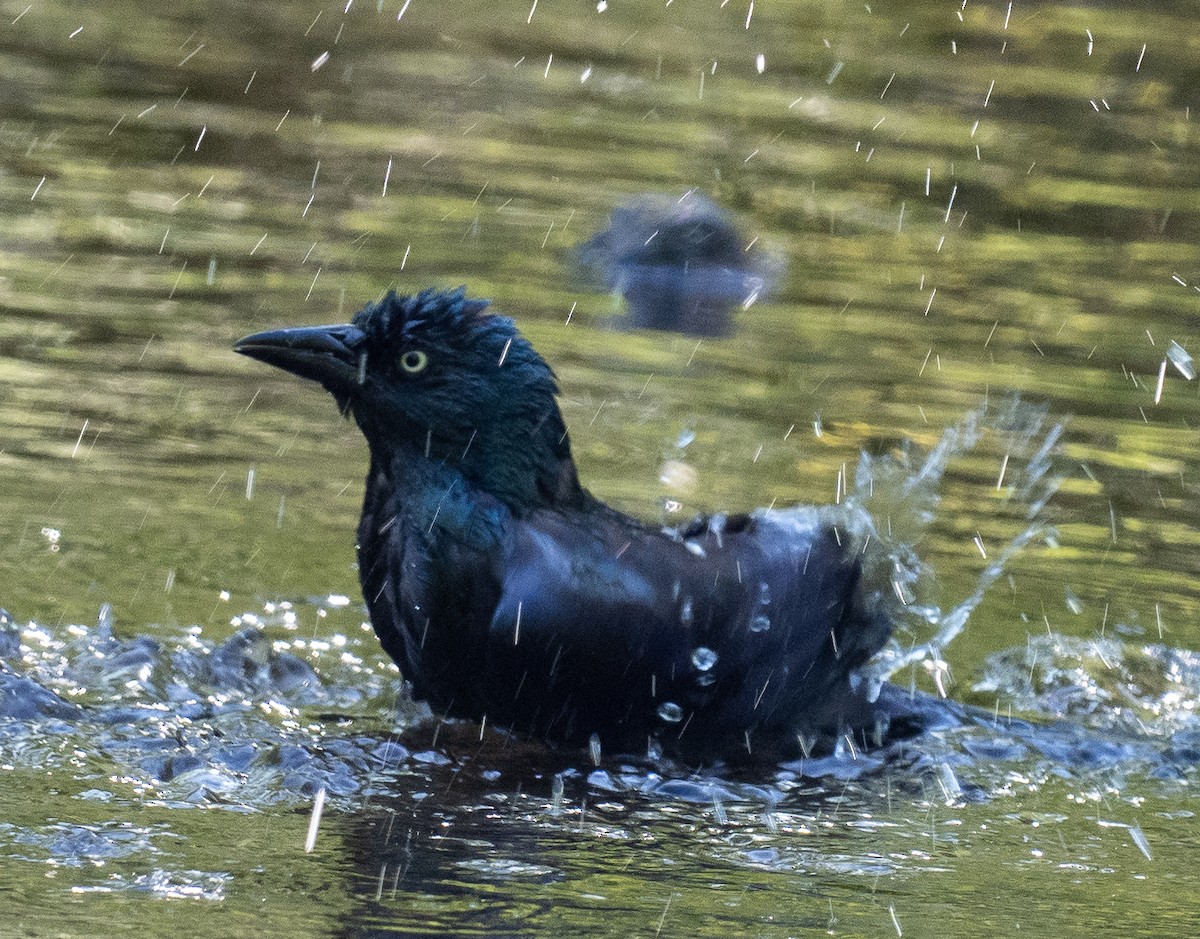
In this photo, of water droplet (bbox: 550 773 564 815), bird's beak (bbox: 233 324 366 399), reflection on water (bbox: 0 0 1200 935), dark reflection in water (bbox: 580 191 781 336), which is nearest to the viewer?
reflection on water (bbox: 0 0 1200 935)

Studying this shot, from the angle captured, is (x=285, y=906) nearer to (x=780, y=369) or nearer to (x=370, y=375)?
(x=370, y=375)

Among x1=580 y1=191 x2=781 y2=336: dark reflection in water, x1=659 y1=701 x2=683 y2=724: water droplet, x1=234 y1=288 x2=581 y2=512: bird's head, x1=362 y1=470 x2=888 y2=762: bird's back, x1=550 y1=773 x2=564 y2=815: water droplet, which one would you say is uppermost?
x1=580 y1=191 x2=781 y2=336: dark reflection in water

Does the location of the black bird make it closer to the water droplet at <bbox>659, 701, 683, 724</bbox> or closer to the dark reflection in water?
the water droplet at <bbox>659, 701, 683, 724</bbox>

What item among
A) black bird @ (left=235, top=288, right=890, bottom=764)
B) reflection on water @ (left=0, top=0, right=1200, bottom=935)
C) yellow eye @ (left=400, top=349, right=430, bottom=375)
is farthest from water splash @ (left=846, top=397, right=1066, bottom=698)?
yellow eye @ (left=400, top=349, right=430, bottom=375)

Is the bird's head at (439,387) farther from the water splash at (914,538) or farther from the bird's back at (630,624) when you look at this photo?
the water splash at (914,538)

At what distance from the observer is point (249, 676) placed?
5379mm

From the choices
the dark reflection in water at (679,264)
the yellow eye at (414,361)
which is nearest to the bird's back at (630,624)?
the yellow eye at (414,361)

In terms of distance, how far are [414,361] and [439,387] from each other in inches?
3.5

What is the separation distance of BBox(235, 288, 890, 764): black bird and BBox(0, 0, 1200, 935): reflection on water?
22cm

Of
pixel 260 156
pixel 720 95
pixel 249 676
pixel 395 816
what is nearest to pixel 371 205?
pixel 260 156

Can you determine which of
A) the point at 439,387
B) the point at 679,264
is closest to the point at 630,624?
the point at 439,387

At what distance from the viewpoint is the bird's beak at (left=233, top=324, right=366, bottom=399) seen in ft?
16.2

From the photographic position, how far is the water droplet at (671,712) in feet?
16.3

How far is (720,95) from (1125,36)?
3.95 meters
